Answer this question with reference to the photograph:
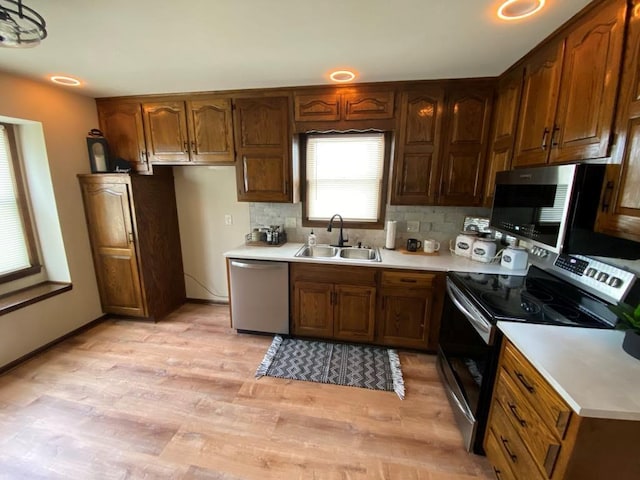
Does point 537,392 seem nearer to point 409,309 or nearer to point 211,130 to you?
point 409,309

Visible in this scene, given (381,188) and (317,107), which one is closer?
(317,107)

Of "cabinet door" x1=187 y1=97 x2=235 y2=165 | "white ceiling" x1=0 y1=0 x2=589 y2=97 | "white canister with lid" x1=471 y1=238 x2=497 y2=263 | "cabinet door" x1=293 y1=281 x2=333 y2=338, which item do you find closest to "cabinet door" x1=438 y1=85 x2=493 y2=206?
"white ceiling" x1=0 y1=0 x2=589 y2=97

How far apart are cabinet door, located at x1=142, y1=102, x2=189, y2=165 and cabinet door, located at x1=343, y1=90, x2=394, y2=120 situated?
1.59 m

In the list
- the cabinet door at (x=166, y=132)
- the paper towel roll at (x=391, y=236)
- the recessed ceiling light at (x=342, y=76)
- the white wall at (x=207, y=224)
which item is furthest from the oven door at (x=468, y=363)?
the cabinet door at (x=166, y=132)

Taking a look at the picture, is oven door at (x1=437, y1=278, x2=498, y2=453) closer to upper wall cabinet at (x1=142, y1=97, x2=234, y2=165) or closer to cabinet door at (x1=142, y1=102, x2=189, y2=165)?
upper wall cabinet at (x1=142, y1=97, x2=234, y2=165)

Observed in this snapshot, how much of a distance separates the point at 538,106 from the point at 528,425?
1.79 m

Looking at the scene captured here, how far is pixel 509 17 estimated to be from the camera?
139cm

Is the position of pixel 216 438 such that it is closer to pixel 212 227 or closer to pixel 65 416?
pixel 65 416

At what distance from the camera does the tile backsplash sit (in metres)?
2.68

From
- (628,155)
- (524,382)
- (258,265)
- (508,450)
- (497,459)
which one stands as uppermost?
(628,155)

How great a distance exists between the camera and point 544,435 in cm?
103

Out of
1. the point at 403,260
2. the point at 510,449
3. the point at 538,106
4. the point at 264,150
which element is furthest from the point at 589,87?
the point at 264,150

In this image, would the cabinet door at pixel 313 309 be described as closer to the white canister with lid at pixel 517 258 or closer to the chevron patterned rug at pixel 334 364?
the chevron patterned rug at pixel 334 364

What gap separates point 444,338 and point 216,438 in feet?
5.72
